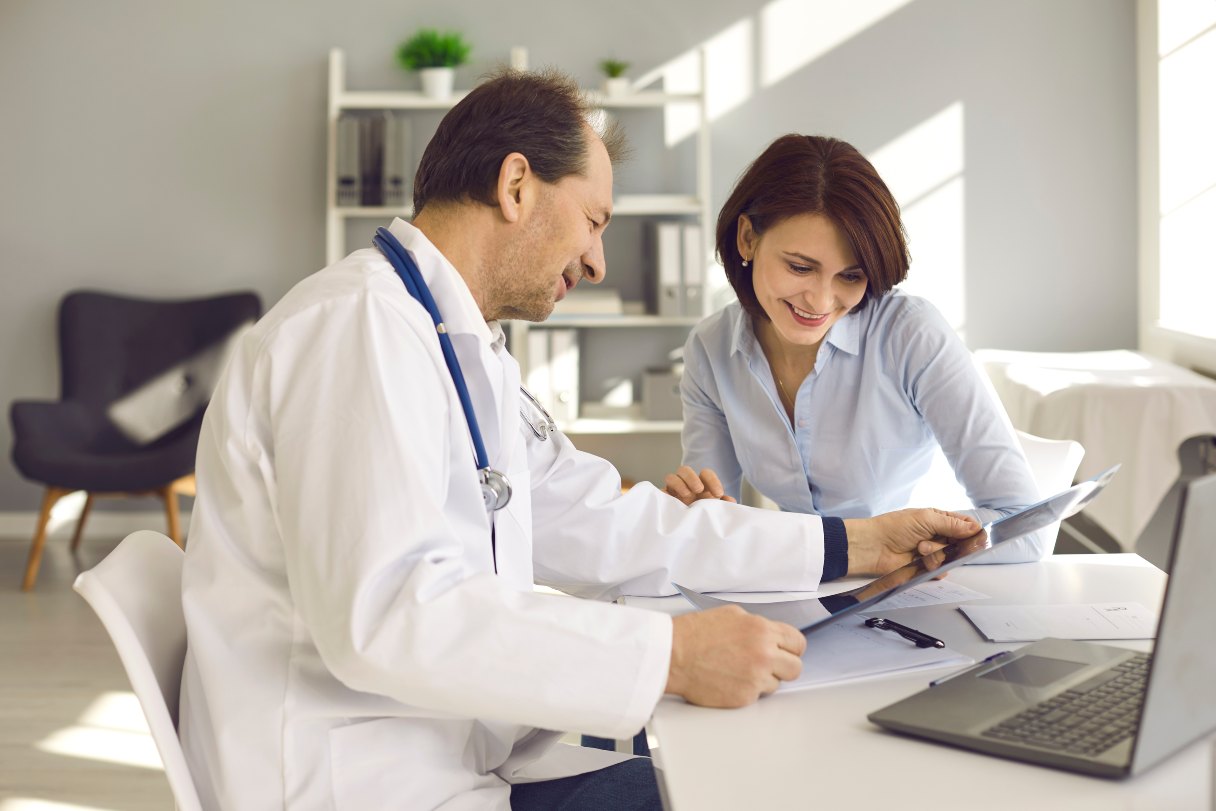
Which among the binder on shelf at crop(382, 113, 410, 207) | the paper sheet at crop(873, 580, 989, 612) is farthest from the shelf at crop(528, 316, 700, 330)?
the paper sheet at crop(873, 580, 989, 612)

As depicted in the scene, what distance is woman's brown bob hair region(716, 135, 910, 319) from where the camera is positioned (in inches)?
71.9

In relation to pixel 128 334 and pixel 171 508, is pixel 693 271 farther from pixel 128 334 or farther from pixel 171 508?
pixel 128 334

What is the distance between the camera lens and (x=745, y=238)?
2021 millimetres

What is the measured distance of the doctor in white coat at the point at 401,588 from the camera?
963mm

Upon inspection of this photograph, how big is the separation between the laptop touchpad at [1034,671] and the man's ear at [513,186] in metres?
0.70

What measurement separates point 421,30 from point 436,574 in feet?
13.8

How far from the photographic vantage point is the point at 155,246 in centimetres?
491

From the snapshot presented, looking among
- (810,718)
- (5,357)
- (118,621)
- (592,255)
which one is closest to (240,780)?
(118,621)

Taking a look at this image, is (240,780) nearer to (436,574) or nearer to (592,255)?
(436,574)

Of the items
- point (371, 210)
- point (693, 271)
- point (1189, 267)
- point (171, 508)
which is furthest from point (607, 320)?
point (1189, 267)

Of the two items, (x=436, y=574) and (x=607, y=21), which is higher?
(x=607, y=21)

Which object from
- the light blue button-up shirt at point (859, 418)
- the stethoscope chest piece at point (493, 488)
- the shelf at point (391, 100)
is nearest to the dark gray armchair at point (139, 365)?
the shelf at point (391, 100)

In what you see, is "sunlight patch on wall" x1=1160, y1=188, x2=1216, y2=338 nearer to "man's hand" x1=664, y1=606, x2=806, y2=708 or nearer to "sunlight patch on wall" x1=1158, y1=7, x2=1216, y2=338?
"sunlight patch on wall" x1=1158, y1=7, x2=1216, y2=338

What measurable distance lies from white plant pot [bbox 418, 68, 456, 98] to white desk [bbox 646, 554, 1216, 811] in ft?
13.0
